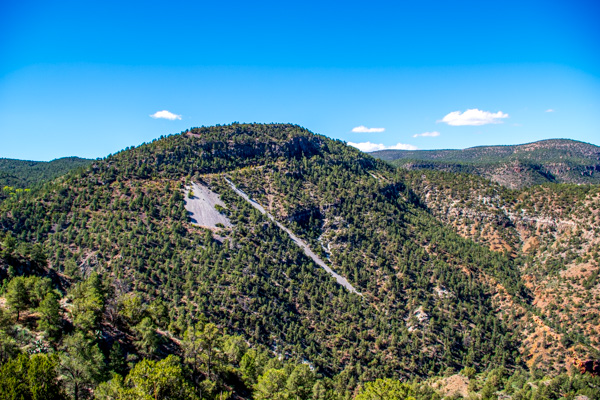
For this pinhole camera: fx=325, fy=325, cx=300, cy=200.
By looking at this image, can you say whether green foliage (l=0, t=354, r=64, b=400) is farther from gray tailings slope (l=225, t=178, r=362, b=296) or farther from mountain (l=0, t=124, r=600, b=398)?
gray tailings slope (l=225, t=178, r=362, b=296)

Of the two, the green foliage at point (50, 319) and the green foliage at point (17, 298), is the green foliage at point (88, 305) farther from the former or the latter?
the green foliage at point (17, 298)

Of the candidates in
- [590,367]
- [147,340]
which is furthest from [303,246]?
[590,367]

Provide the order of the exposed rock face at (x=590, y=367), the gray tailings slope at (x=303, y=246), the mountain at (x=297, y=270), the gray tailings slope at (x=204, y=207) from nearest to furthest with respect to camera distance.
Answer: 1. the mountain at (x=297, y=270)
2. the exposed rock face at (x=590, y=367)
3. the gray tailings slope at (x=303, y=246)
4. the gray tailings slope at (x=204, y=207)

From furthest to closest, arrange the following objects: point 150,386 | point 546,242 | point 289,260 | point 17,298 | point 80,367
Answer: point 546,242
point 289,260
point 17,298
point 80,367
point 150,386

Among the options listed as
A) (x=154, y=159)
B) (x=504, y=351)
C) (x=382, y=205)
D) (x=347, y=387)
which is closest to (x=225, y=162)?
(x=154, y=159)

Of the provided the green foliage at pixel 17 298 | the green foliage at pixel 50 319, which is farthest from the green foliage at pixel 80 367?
the green foliage at pixel 17 298

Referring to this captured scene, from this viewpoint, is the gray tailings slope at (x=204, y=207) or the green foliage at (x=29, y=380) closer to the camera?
the green foliage at (x=29, y=380)

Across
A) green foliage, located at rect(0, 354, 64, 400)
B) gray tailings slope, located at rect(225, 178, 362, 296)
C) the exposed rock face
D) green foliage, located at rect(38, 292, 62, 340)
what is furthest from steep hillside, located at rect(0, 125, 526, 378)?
green foliage, located at rect(0, 354, 64, 400)

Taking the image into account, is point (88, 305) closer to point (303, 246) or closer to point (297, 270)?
point (297, 270)
